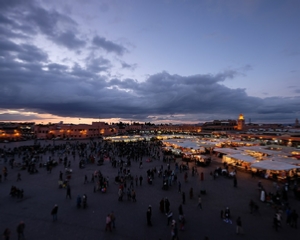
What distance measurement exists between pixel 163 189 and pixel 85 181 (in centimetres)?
652

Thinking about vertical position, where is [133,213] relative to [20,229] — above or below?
below

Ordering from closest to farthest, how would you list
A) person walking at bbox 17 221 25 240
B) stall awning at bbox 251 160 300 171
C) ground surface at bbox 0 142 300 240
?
person walking at bbox 17 221 25 240, ground surface at bbox 0 142 300 240, stall awning at bbox 251 160 300 171

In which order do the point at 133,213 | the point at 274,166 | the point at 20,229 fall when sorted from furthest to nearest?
the point at 274,166, the point at 133,213, the point at 20,229

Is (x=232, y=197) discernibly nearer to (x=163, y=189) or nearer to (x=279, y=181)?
(x=163, y=189)

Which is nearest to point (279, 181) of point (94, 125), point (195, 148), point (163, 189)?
point (163, 189)

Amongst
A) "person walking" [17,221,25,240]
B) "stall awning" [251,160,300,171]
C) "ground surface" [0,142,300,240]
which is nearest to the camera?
"person walking" [17,221,25,240]

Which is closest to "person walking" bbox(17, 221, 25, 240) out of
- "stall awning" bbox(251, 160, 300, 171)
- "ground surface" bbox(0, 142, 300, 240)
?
"ground surface" bbox(0, 142, 300, 240)

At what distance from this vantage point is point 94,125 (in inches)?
2945

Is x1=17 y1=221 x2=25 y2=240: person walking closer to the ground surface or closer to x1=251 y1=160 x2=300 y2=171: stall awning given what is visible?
the ground surface

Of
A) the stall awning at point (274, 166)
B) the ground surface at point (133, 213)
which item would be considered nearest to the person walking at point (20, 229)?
the ground surface at point (133, 213)

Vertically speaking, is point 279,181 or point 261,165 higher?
point 261,165

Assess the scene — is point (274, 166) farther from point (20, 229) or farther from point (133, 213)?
point (20, 229)

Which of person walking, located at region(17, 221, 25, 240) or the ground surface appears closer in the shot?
person walking, located at region(17, 221, 25, 240)

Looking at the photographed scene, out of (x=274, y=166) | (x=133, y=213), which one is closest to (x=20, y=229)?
(x=133, y=213)
